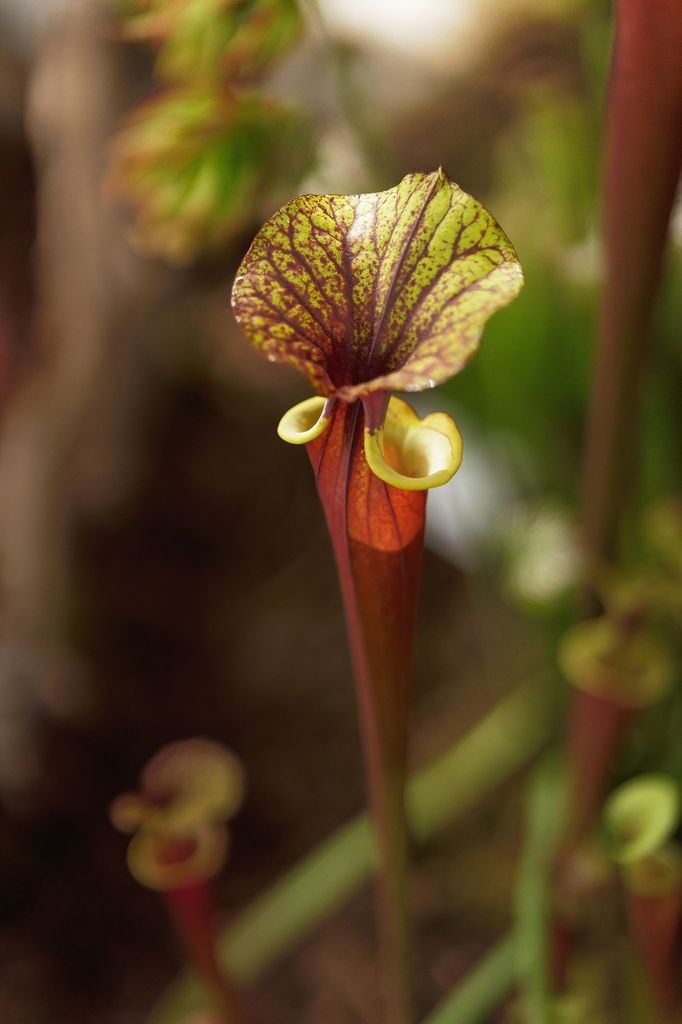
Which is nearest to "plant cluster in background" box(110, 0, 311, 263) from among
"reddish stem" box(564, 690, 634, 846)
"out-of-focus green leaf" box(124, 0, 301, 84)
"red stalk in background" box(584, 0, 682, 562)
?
"out-of-focus green leaf" box(124, 0, 301, 84)

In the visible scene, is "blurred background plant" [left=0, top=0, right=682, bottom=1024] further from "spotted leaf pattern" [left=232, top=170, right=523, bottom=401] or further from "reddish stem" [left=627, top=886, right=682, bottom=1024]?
"spotted leaf pattern" [left=232, top=170, right=523, bottom=401]

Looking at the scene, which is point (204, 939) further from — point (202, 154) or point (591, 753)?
point (202, 154)

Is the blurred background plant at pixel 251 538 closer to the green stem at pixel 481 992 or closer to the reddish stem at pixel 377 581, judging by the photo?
the green stem at pixel 481 992

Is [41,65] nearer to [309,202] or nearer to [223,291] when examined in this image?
[223,291]

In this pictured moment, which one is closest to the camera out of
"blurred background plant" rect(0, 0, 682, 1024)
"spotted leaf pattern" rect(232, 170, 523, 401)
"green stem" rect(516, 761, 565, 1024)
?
"spotted leaf pattern" rect(232, 170, 523, 401)

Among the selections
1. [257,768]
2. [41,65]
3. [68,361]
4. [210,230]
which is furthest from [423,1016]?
[41,65]

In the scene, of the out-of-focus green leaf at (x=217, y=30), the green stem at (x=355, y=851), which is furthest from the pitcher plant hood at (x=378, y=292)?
the green stem at (x=355, y=851)

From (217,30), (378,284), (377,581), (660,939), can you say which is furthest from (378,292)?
(660,939)
